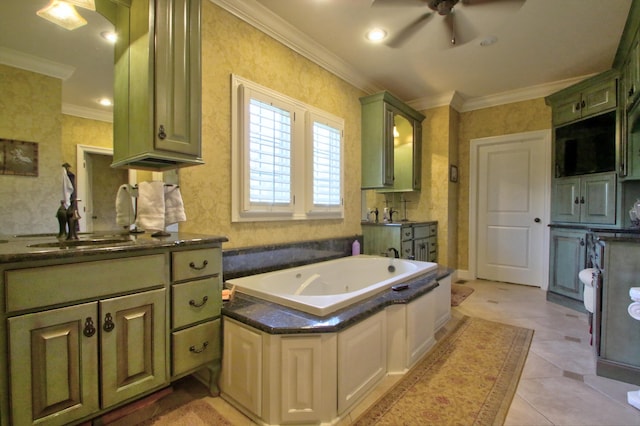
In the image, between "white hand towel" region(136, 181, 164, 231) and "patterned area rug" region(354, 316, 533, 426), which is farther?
"white hand towel" region(136, 181, 164, 231)

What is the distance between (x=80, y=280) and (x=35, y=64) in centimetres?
112

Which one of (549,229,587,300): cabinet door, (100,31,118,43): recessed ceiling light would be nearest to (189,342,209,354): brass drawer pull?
(100,31,118,43): recessed ceiling light

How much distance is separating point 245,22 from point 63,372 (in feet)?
7.99

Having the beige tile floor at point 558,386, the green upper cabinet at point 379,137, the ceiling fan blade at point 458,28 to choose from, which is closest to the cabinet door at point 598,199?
the beige tile floor at point 558,386

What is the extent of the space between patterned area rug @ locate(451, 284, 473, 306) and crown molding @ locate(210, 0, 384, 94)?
2719mm

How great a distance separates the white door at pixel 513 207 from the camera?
13.1 feet

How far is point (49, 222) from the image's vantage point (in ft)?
5.11

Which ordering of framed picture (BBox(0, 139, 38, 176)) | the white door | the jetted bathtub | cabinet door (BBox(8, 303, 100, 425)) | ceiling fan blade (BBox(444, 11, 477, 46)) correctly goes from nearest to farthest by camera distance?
cabinet door (BBox(8, 303, 100, 425)) → framed picture (BBox(0, 139, 38, 176)) → the jetted bathtub → ceiling fan blade (BBox(444, 11, 477, 46)) → the white door

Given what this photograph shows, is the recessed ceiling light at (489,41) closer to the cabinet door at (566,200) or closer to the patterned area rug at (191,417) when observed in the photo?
the cabinet door at (566,200)

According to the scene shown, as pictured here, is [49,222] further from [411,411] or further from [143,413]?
[411,411]

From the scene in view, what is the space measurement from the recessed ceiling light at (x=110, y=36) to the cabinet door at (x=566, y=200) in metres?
4.38

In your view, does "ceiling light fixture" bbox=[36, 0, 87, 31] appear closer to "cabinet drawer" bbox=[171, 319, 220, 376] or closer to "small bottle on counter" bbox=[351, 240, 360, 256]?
"cabinet drawer" bbox=[171, 319, 220, 376]

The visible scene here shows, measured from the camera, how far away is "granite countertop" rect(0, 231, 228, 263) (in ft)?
3.67

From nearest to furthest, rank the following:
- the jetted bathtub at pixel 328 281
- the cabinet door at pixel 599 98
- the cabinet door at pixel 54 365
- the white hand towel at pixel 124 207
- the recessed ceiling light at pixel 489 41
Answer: the cabinet door at pixel 54 365 → the jetted bathtub at pixel 328 281 → the white hand towel at pixel 124 207 → the recessed ceiling light at pixel 489 41 → the cabinet door at pixel 599 98
